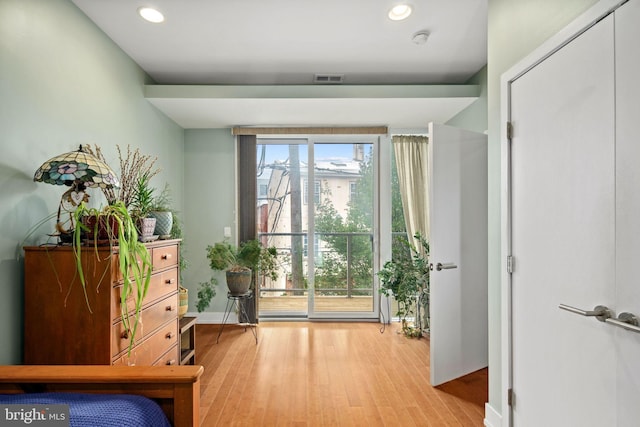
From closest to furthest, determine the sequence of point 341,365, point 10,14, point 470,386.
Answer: point 10,14
point 470,386
point 341,365

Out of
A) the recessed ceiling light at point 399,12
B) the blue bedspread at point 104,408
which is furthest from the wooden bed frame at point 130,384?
the recessed ceiling light at point 399,12

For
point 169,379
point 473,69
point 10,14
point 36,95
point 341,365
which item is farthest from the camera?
point 473,69

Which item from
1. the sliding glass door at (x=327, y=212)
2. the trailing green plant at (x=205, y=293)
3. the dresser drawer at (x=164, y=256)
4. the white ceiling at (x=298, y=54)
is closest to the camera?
the dresser drawer at (x=164, y=256)

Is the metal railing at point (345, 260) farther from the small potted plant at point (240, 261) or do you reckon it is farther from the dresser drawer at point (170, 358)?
the dresser drawer at point (170, 358)

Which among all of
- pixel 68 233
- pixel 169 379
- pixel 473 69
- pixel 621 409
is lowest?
pixel 621 409

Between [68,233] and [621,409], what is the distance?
8.17ft

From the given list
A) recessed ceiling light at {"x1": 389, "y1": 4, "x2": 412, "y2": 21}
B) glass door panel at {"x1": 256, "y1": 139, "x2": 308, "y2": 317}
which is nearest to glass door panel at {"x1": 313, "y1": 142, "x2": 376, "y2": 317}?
glass door panel at {"x1": 256, "y1": 139, "x2": 308, "y2": 317}

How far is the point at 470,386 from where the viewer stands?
8.58 ft

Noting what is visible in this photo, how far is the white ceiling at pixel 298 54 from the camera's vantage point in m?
2.27

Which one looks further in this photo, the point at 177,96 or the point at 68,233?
the point at 177,96

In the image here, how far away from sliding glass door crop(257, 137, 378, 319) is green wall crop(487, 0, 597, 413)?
220cm

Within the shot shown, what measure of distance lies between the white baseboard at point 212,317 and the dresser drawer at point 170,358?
5.52 ft

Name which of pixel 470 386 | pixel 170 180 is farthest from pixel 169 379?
pixel 170 180

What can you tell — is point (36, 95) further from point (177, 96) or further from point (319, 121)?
point (319, 121)
